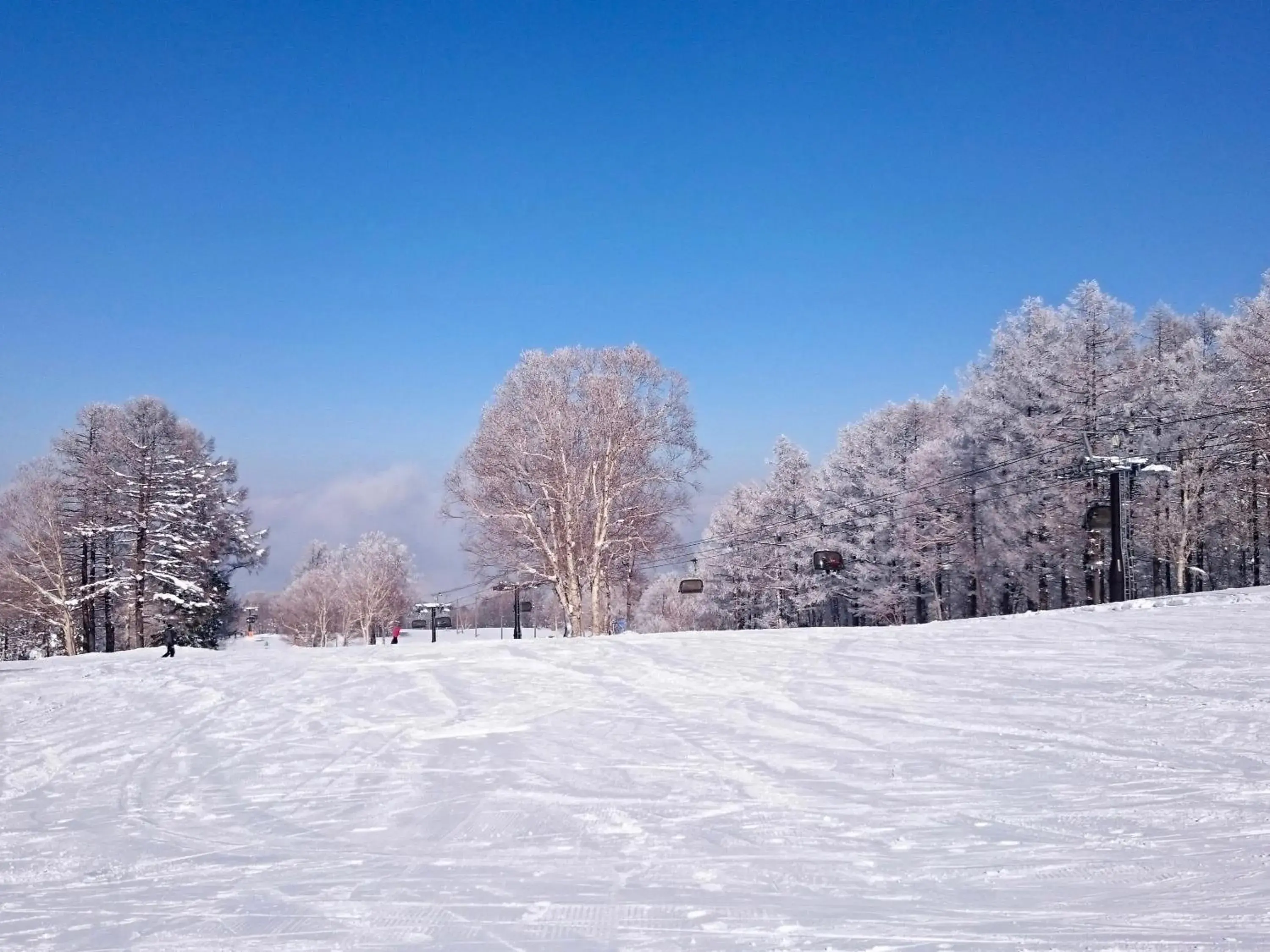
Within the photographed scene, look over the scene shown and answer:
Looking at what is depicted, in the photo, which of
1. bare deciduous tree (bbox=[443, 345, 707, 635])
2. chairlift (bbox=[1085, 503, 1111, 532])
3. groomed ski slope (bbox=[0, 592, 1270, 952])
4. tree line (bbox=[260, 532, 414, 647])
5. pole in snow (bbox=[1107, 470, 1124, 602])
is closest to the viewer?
groomed ski slope (bbox=[0, 592, 1270, 952])

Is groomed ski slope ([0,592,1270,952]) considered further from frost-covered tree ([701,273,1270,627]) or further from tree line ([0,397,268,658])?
tree line ([0,397,268,658])

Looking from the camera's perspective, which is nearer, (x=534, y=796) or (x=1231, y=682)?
(x=534, y=796)

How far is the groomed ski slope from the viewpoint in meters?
4.35

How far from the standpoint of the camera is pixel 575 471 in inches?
1208

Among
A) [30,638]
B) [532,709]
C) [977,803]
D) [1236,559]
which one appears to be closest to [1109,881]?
[977,803]

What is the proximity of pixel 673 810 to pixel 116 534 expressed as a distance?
3354 cm

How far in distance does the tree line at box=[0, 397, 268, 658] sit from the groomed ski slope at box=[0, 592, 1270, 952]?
866 inches

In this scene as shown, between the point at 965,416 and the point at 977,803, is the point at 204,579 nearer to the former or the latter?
the point at 965,416

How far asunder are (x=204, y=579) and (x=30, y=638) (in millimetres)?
11238

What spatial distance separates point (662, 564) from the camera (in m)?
34.8

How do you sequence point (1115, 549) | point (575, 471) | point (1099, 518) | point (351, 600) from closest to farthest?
point (1115, 549) < point (1099, 518) < point (575, 471) < point (351, 600)

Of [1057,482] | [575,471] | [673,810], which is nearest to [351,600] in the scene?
[575,471]

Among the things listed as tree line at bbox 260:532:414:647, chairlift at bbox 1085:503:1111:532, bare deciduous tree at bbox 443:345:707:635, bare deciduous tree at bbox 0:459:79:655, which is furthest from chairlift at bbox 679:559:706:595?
tree line at bbox 260:532:414:647

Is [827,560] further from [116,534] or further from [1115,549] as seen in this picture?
[116,534]
